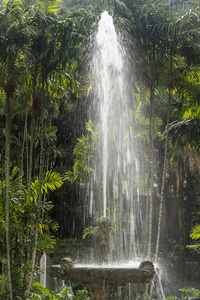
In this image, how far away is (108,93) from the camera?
855 centimetres

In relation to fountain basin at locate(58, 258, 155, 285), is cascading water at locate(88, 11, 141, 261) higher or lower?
higher

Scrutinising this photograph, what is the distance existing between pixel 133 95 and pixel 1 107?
327 centimetres

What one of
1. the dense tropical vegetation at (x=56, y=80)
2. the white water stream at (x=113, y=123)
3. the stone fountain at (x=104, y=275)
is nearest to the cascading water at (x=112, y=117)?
the white water stream at (x=113, y=123)

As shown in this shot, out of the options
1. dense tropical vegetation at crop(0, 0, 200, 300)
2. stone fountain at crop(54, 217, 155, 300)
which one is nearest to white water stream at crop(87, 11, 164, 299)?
dense tropical vegetation at crop(0, 0, 200, 300)

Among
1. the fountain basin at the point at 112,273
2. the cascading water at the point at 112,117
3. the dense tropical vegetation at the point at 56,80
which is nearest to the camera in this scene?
the fountain basin at the point at 112,273

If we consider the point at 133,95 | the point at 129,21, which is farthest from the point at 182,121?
the point at 129,21

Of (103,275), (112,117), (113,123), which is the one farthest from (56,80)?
(103,275)

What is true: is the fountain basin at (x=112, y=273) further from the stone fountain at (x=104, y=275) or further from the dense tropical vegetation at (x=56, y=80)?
the dense tropical vegetation at (x=56, y=80)

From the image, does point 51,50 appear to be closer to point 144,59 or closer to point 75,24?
point 75,24

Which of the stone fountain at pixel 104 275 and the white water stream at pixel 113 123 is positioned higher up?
the white water stream at pixel 113 123

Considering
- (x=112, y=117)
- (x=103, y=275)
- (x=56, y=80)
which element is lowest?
(x=103, y=275)

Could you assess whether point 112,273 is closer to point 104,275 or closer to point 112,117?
point 104,275

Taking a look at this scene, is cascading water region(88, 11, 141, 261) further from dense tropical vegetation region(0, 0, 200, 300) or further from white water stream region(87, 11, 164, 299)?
dense tropical vegetation region(0, 0, 200, 300)

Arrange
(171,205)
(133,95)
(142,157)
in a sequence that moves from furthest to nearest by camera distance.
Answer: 1. (171,205)
2. (142,157)
3. (133,95)
